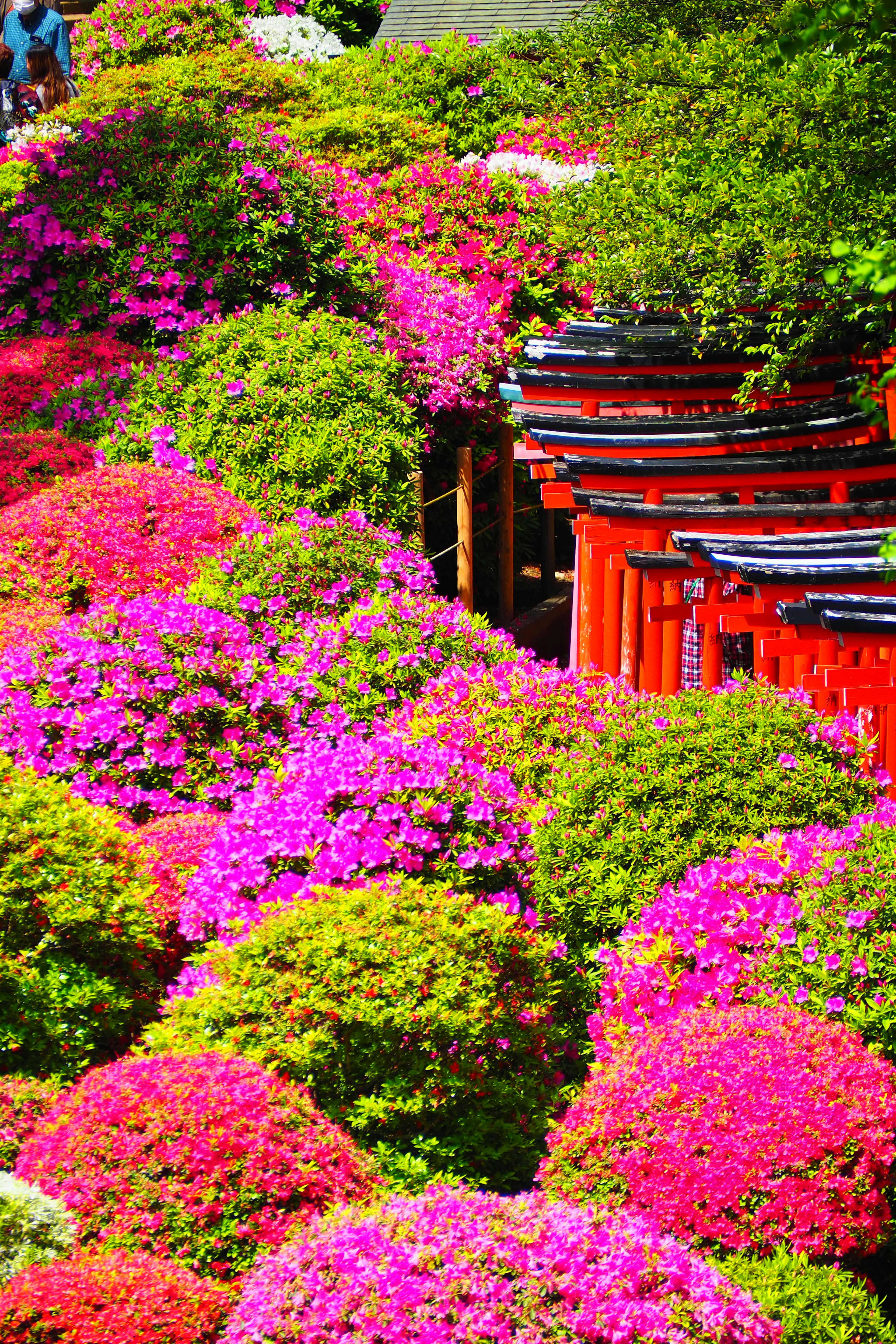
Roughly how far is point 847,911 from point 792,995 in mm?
310

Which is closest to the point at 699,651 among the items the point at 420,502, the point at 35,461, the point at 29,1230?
the point at 420,502

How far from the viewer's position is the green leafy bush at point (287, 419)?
7.02 m

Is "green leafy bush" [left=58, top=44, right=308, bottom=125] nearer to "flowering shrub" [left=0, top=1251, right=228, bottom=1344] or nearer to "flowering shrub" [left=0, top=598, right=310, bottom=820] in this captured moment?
"flowering shrub" [left=0, top=598, right=310, bottom=820]

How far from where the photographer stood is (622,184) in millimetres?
7715

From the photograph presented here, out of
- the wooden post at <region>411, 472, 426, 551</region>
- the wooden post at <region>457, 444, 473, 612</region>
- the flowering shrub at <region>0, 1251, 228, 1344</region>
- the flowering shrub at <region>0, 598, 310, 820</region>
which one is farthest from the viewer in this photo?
the wooden post at <region>457, 444, 473, 612</region>

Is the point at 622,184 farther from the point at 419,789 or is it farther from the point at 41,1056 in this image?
the point at 41,1056

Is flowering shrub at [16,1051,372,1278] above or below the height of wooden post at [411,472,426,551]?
below

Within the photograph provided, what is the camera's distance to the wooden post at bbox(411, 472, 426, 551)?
7.86 m

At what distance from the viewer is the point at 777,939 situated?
406 cm

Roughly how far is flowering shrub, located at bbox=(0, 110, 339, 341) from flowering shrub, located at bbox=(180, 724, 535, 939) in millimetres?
4987

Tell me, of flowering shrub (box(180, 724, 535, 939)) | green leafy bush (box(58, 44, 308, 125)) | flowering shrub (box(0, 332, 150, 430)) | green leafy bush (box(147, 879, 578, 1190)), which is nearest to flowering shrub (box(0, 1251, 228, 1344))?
green leafy bush (box(147, 879, 578, 1190))

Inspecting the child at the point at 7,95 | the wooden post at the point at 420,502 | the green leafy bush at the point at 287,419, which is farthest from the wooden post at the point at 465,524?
the child at the point at 7,95

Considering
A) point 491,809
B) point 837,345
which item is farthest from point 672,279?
point 491,809

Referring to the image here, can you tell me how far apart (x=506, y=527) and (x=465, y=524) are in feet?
3.16
